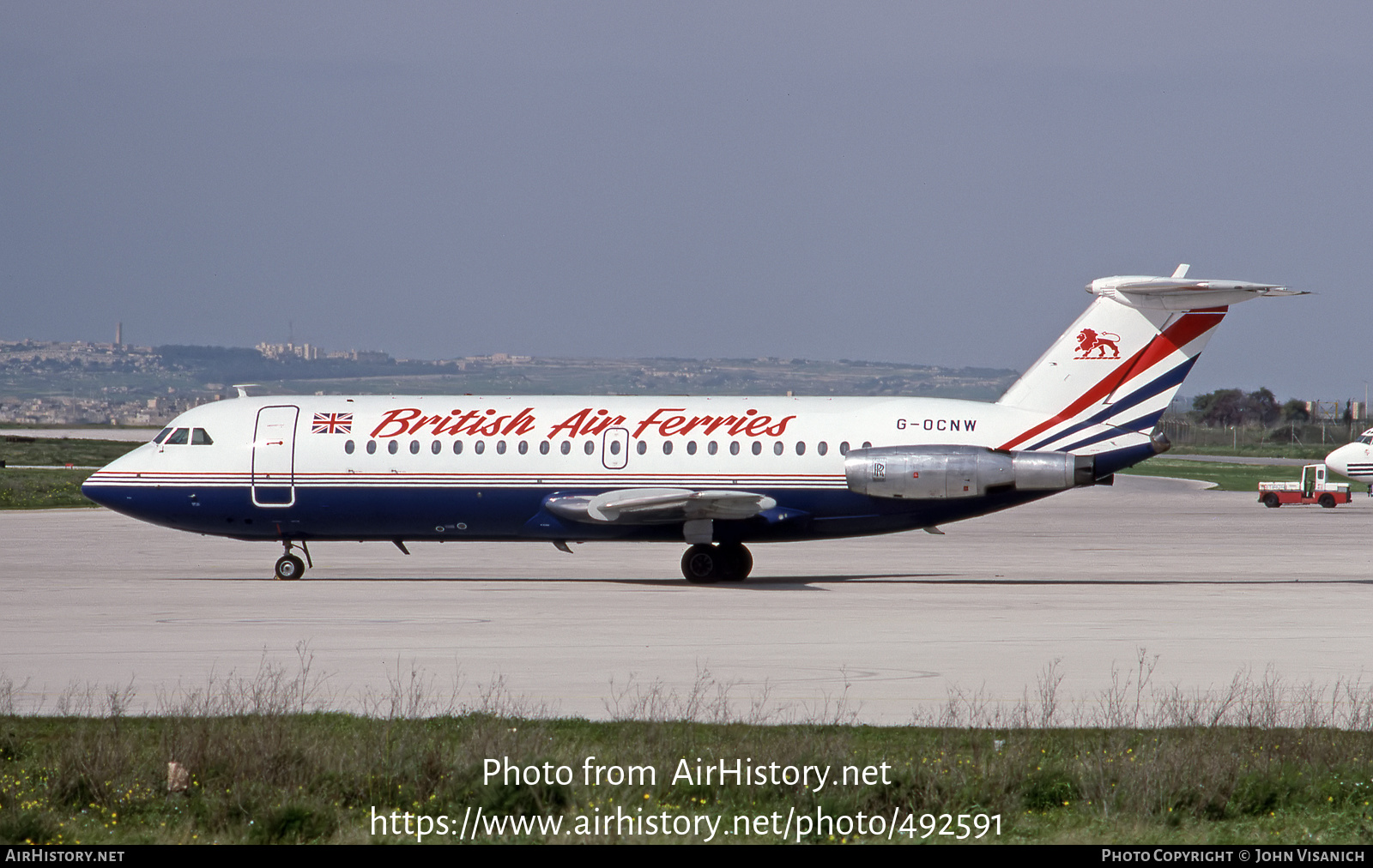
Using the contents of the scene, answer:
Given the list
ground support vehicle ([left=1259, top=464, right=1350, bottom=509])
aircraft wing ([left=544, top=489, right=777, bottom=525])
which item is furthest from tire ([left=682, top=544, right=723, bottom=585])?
ground support vehicle ([left=1259, top=464, right=1350, bottom=509])

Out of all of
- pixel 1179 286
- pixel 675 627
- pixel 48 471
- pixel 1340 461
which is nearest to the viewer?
pixel 675 627

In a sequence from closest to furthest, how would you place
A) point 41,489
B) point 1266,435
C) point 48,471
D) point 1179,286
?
point 1179,286 < point 41,489 < point 48,471 < point 1266,435

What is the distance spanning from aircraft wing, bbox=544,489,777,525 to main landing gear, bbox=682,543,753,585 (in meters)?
0.81

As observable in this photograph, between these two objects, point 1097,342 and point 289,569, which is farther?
point 289,569

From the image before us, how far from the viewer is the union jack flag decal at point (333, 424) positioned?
26797 millimetres

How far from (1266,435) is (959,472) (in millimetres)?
140599

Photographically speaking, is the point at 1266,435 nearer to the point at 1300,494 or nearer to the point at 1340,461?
the point at 1300,494

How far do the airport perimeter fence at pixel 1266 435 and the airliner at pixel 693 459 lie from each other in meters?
110

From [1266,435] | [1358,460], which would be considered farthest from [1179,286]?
[1266,435]

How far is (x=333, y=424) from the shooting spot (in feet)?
88.3

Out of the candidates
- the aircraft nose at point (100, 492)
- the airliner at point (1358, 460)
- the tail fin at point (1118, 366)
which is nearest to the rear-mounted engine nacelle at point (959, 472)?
the tail fin at point (1118, 366)

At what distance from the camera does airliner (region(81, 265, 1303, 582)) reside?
993 inches

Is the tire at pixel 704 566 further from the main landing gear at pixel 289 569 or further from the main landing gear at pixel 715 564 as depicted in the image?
the main landing gear at pixel 289 569

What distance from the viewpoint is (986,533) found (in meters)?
41.2
